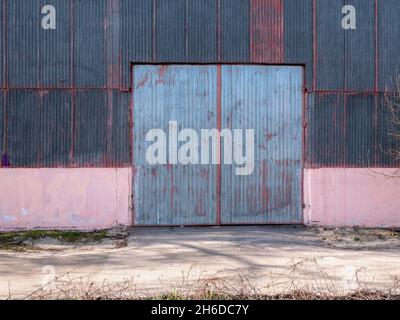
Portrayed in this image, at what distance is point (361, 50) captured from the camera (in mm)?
13594

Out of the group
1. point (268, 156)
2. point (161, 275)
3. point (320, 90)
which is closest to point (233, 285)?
point (161, 275)

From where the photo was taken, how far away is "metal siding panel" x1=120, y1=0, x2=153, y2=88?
521 inches

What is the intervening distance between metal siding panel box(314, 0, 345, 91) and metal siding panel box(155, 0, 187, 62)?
3.39 meters

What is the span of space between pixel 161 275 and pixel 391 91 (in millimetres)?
8037

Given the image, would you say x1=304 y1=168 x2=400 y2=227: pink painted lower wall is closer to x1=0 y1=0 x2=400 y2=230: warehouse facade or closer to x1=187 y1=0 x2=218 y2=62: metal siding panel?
x1=0 y1=0 x2=400 y2=230: warehouse facade

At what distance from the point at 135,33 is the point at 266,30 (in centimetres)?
316

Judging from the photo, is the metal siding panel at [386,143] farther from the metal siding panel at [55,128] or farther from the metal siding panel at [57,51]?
the metal siding panel at [57,51]

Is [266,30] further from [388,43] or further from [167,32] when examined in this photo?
[388,43]

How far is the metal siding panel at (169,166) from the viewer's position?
1324 centimetres

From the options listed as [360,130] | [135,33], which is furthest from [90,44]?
[360,130]

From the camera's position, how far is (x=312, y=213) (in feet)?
44.2

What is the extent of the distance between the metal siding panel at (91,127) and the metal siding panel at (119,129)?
0.16m

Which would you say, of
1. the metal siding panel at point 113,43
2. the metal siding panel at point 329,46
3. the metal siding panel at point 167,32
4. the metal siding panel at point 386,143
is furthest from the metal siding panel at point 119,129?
the metal siding panel at point 386,143

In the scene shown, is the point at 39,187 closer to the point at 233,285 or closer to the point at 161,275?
the point at 161,275
